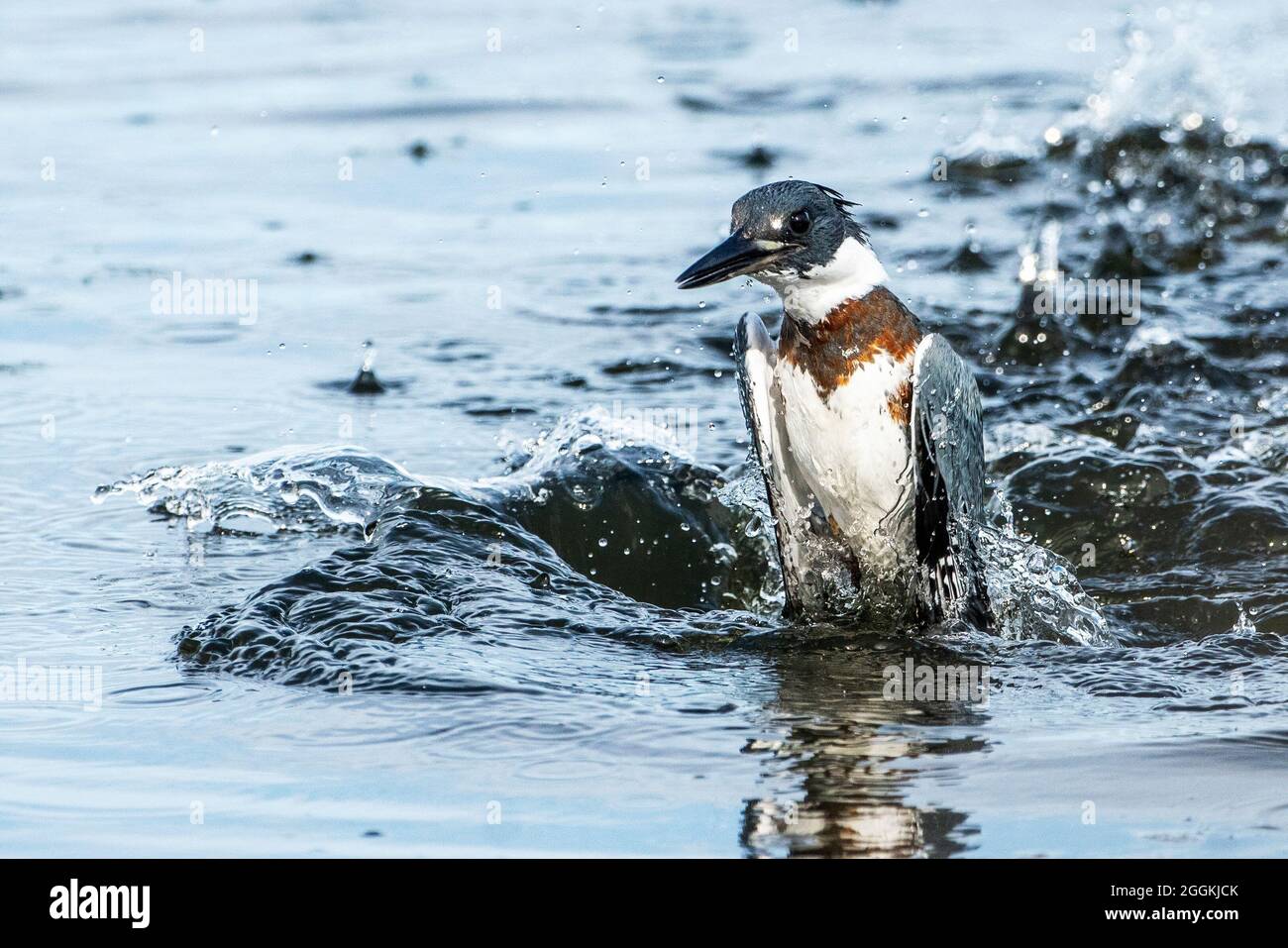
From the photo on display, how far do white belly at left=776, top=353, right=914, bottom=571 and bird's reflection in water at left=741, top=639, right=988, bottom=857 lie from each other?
0.37 metres

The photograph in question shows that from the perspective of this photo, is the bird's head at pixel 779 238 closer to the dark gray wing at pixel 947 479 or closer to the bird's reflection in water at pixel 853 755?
the dark gray wing at pixel 947 479

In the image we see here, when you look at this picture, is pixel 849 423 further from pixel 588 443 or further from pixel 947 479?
pixel 588 443

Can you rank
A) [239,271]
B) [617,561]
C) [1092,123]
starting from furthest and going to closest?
[1092,123], [239,271], [617,561]

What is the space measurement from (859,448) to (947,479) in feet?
0.91

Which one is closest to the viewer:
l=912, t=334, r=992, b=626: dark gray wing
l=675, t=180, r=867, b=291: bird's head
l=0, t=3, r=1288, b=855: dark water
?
l=0, t=3, r=1288, b=855: dark water

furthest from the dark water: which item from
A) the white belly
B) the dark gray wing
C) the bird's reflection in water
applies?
the white belly

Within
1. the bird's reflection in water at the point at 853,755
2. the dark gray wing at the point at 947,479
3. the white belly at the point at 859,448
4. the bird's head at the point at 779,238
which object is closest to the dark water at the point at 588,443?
the bird's reflection in water at the point at 853,755

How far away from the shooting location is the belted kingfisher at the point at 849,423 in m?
5.27

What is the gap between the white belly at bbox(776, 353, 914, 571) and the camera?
536cm

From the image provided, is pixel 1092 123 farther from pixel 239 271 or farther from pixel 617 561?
pixel 617 561

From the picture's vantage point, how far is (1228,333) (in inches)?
344

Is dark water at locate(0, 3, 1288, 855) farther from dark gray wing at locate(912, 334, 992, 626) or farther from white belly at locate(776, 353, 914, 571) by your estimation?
white belly at locate(776, 353, 914, 571)
